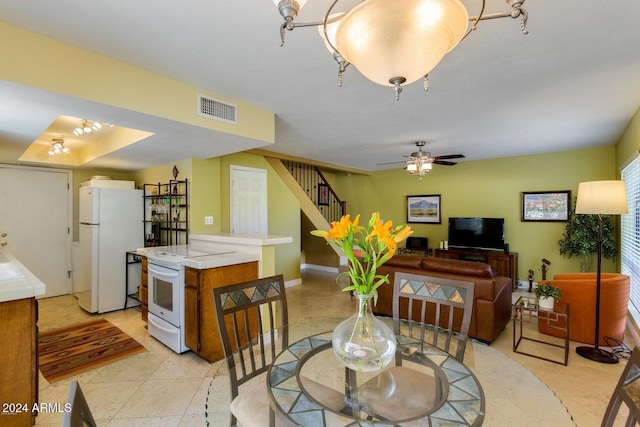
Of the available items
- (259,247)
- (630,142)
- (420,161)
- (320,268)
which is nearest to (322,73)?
(259,247)

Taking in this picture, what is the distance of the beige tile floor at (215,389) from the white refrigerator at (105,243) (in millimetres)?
1036

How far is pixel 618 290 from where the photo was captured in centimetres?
295

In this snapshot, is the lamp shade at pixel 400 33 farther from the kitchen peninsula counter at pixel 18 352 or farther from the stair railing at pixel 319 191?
the stair railing at pixel 319 191

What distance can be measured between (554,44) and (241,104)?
7.93 feet

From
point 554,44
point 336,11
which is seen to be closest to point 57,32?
point 336,11

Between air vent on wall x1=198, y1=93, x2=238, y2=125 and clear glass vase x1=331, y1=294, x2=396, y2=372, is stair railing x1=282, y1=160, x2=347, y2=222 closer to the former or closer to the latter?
air vent on wall x1=198, y1=93, x2=238, y2=125

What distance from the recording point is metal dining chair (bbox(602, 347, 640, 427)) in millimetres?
919

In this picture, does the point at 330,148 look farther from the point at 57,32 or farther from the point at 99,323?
the point at 99,323

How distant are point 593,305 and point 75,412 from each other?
13.5 ft

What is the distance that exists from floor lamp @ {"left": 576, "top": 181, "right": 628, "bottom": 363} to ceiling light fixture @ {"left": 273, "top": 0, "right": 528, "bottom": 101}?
8.55 feet

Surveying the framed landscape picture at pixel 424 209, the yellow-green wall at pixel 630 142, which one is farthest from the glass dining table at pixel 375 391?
the framed landscape picture at pixel 424 209

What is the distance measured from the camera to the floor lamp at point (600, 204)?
272 cm

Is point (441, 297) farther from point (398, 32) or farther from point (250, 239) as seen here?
point (250, 239)

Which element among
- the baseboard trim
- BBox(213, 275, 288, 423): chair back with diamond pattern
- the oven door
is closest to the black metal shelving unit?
the oven door
